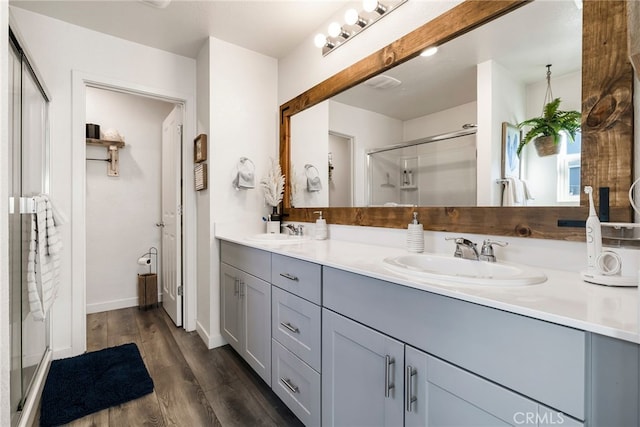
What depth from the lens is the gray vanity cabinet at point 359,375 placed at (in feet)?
3.11

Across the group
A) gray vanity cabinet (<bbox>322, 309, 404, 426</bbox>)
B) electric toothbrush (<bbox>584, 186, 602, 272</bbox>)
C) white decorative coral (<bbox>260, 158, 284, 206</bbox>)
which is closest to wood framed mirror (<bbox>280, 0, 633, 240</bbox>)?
electric toothbrush (<bbox>584, 186, 602, 272</bbox>)

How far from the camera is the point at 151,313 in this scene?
299 centimetres

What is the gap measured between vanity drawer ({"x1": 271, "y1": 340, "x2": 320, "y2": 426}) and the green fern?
1294 mm

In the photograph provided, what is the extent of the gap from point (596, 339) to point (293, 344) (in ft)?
3.73

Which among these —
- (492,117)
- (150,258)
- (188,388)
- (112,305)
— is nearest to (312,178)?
(492,117)

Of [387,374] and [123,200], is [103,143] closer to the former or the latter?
[123,200]

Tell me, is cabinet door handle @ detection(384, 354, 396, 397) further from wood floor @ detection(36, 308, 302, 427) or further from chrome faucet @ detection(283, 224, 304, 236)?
chrome faucet @ detection(283, 224, 304, 236)

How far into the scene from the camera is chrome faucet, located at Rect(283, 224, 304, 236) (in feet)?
7.38

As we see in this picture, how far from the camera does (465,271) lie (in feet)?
3.83

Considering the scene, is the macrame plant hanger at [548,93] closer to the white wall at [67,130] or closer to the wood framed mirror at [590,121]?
the wood framed mirror at [590,121]

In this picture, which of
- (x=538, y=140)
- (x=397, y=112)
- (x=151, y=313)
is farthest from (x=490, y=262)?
(x=151, y=313)

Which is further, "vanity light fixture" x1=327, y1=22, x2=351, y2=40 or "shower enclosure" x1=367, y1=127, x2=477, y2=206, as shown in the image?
"vanity light fixture" x1=327, y1=22, x2=351, y2=40

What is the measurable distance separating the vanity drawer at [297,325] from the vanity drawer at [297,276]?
0.03m

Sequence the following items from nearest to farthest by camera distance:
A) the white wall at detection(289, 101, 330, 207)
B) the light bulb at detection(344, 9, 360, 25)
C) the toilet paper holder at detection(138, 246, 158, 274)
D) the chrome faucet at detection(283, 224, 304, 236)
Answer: the light bulb at detection(344, 9, 360, 25), the white wall at detection(289, 101, 330, 207), the chrome faucet at detection(283, 224, 304, 236), the toilet paper holder at detection(138, 246, 158, 274)
